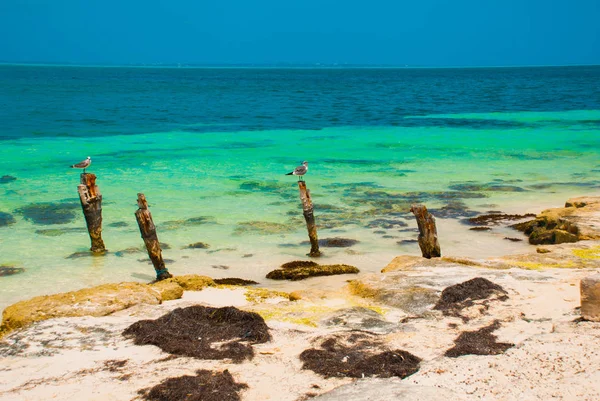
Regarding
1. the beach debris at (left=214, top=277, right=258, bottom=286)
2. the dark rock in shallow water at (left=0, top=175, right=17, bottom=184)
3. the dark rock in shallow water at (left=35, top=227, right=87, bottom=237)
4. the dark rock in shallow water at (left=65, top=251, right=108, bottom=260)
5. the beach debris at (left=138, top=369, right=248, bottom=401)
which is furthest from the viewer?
the dark rock in shallow water at (left=0, top=175, right=17, bottom=184)

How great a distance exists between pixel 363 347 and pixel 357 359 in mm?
435

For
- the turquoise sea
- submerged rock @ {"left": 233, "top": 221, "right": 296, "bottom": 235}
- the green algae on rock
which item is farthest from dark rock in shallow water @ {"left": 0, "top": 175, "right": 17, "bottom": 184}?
the green algae on rock

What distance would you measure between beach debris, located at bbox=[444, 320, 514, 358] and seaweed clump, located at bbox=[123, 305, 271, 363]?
243cm

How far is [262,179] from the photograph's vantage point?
88.1ft

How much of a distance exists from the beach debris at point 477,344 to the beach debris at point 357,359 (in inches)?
19.3

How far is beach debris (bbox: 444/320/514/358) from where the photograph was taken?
7676 millimetres

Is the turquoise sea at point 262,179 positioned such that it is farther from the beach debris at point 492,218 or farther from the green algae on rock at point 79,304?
the green algae on rock at point 79,304

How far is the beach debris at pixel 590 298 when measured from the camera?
7901mm

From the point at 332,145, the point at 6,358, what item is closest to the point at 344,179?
the point at 332,145

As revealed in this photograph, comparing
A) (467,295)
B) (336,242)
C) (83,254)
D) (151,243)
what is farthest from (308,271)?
(83,254)

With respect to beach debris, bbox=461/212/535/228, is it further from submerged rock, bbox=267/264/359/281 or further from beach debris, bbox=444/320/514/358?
beach debris, bbox=444/320/514/358

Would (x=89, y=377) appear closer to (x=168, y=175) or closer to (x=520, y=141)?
(x=168, y=175)

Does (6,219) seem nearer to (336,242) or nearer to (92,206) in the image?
(92,206)

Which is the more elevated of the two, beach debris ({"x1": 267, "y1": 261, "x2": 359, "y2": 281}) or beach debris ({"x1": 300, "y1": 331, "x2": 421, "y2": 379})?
beach debris ({"x1": 300, "y1": 331, "x2": 421, "y2": 379})
